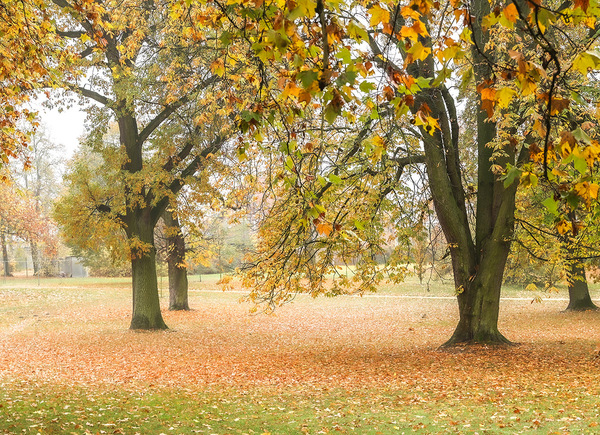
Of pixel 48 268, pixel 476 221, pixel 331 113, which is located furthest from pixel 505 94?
Result: pixel 48 268

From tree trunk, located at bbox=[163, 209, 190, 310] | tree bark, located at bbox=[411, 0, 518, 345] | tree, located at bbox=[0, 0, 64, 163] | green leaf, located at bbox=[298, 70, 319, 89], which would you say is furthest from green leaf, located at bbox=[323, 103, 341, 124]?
tree trunk, located at bbox=[163, 209, 190, 310]

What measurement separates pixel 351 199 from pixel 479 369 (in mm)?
4348

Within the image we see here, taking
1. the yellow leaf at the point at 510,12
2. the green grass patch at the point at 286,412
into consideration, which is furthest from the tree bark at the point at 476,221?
the yellow leaf at the point at 510,12

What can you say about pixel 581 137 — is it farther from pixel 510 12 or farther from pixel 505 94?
pixel 510 12

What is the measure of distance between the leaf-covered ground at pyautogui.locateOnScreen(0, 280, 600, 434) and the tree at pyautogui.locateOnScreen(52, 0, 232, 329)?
3227 millimetres

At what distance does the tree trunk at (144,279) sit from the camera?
16.7 m

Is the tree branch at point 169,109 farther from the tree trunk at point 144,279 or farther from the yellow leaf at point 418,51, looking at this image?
the yellow leaf at point 418,51

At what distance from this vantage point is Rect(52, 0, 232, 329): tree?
12.7 m

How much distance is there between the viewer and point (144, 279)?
17031 mm

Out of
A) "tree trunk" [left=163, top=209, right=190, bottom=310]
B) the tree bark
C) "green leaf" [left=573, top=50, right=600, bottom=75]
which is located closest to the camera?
"green leaf" [left=573, top=50, right=600, bottom=75]

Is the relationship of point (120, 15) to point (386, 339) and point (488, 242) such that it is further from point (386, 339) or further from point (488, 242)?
point (386, 339)

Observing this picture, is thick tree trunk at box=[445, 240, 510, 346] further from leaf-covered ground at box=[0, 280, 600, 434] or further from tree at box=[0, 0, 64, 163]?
tree at box=[0, 0, 64, 163]

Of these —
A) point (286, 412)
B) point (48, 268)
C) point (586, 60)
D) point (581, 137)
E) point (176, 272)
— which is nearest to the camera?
point (586, 60)

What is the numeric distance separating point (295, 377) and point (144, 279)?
8.67m
